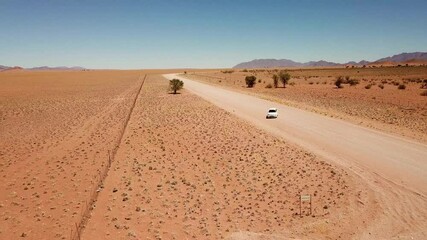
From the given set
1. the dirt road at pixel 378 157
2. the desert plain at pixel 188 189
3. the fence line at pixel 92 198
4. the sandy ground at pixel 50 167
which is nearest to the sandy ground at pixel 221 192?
the desert plain at pixel 188 189

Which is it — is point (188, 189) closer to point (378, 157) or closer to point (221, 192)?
point (221, 192)

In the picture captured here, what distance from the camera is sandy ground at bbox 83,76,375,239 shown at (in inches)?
418

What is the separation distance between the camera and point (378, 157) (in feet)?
55.8

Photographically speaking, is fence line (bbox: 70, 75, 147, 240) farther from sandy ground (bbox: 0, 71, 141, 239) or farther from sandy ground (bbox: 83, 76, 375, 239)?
sandy ground (bbox: 83, 76, 375, 239)

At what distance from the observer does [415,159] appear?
1645 centimetres

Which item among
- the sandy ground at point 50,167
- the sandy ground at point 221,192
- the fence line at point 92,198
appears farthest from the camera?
the sandy ground at point 50,167

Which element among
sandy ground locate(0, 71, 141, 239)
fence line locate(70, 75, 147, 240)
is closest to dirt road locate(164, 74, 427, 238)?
fence line locate(70, 75, 147, 240)

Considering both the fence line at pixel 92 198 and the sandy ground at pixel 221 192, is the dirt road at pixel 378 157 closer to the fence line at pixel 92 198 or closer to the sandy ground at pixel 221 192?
the sandy ground at pixel 221 192

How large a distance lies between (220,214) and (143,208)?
249cm

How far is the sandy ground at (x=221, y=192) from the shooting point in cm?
1062

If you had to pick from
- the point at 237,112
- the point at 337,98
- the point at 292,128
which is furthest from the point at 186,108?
the point at 337,98

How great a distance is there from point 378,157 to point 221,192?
317 inches

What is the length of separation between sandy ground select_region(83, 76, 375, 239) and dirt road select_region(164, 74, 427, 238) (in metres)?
0.80

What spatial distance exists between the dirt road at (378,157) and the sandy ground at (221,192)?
80 cm
